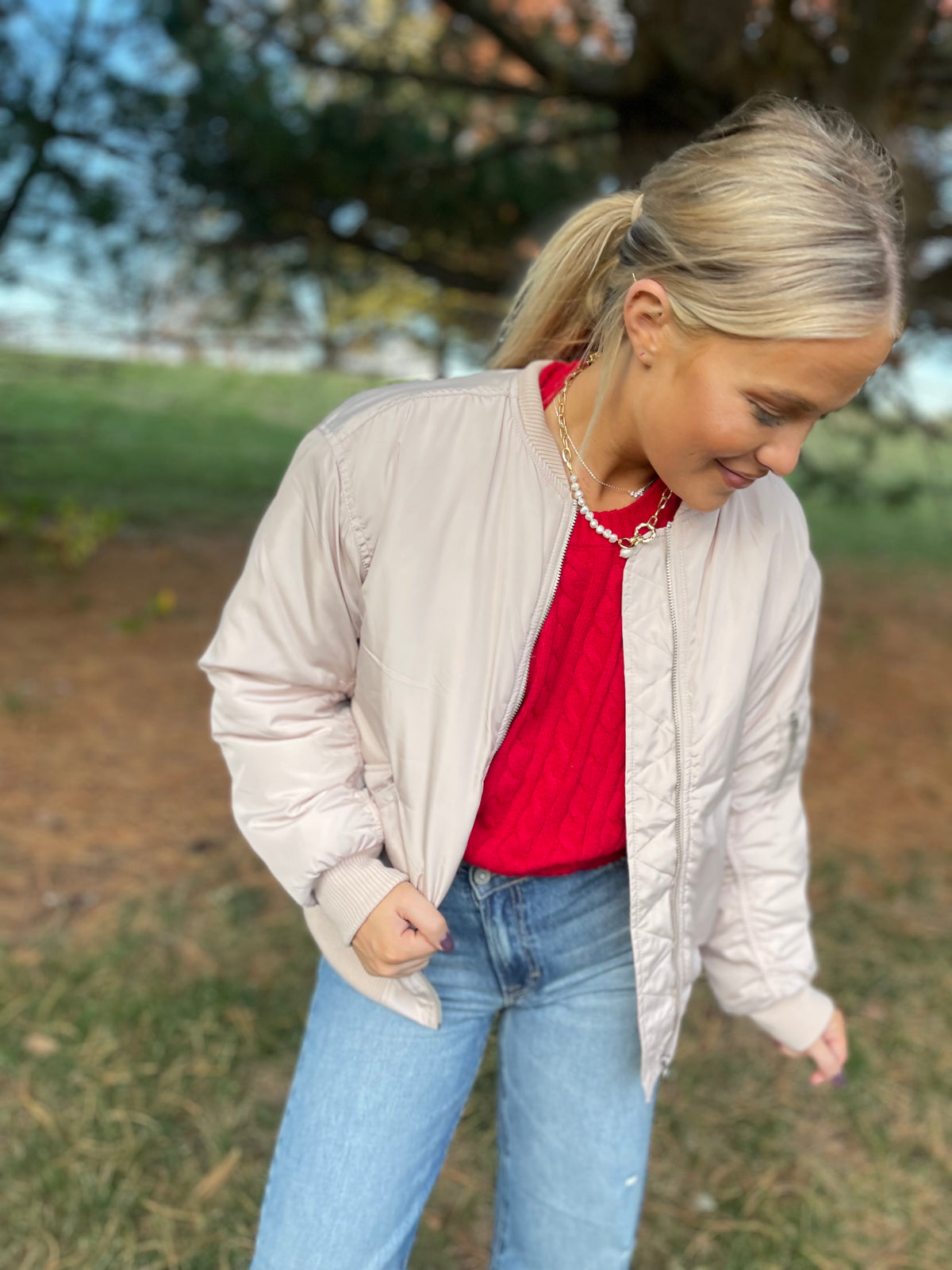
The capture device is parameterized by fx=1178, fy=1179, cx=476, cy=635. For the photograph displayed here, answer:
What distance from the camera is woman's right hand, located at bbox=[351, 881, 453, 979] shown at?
4.37 feet

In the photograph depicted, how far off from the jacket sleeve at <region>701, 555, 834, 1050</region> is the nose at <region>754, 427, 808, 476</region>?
11.0 inches

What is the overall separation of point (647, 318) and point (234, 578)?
5.07 m

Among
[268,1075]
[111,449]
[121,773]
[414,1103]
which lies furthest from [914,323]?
[111,449]

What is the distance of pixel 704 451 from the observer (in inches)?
50.4

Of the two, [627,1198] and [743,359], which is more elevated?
[743,359]

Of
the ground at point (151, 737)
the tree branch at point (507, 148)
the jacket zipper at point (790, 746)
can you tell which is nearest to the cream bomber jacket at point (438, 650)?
the jacket zipper at point (790, 746)

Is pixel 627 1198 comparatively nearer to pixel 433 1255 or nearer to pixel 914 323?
pixel 433 1255

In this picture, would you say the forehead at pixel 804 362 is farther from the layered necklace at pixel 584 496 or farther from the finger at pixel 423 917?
the finger at pixel 423 917

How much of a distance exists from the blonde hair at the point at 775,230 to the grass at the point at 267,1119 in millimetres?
1660

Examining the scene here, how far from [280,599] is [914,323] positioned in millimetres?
3994

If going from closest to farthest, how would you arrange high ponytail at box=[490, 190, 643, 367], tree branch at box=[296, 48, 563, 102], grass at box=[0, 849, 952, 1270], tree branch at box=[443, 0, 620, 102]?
1. high ponytail at box=[490, 190, 643, 367]
2. grass at box=[0, 849, 952, 1270]
3. tree branch at box=[443, 0, 620, 102]
4. tree branch at box=[296, 48, 563, 102]

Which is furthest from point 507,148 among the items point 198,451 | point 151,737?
point 198,451

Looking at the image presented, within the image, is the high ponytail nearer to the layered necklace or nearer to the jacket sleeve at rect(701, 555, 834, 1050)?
the layered necklace

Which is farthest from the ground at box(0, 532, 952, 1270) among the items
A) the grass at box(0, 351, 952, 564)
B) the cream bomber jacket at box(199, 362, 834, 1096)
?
the grass at box(0, 351, 952, 564)
